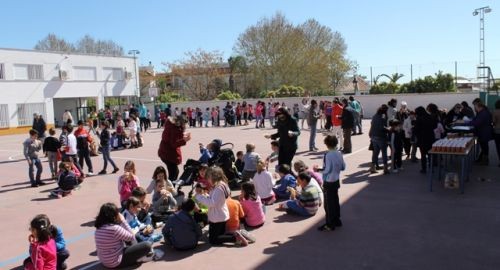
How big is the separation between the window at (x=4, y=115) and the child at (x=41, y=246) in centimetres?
3498

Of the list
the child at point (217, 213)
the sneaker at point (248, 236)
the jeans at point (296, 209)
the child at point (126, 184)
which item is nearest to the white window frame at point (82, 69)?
the child at point (126, 184)

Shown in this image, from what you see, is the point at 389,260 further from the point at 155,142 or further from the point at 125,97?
the point at 125,97

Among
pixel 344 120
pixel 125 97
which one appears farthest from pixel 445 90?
pixel 125 97

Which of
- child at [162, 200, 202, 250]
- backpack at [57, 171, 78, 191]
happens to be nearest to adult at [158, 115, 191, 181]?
backpack at [57, 171, 78, 191]

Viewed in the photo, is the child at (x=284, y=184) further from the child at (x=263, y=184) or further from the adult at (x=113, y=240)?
the adult at (x=113, y=240)

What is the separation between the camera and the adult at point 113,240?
586 centimetres

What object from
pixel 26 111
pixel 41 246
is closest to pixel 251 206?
pixel 41 246

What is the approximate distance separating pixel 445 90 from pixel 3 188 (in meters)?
33.4

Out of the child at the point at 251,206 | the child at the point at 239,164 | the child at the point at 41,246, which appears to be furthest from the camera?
the child at the point at 239,164

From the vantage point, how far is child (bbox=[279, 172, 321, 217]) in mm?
7992

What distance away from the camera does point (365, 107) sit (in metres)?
34.6

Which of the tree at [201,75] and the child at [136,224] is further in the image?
the tree at [201,75]

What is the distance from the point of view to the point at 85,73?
1714 inches

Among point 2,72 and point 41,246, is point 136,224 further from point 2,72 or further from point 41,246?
point 2,72
